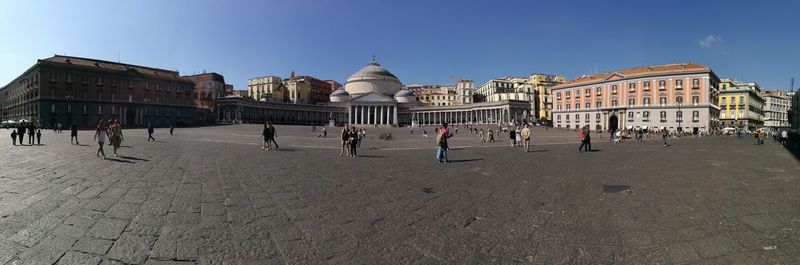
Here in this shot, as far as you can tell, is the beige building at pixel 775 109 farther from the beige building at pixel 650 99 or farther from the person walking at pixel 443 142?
the person walking at pixel 443 142

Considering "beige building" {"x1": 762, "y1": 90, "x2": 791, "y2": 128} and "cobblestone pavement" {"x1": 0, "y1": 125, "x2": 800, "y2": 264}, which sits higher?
"beige building" {"x1": 762, "y1": 90, "x2": 791, "y2": 128}

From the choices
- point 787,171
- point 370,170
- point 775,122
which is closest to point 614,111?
point 787,171

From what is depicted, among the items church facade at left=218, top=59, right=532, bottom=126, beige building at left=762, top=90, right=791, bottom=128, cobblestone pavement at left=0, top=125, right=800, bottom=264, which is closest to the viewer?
cobblestone pavement at left=0, top=125, right=800, bottom=264

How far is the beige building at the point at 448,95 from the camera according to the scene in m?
134

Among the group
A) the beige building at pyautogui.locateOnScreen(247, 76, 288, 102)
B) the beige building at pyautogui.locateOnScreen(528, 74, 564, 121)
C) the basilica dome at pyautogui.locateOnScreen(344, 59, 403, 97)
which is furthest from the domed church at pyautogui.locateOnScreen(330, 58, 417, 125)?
the beige building at pyautogui.locateOnScreen(528, 74, 564, 121)

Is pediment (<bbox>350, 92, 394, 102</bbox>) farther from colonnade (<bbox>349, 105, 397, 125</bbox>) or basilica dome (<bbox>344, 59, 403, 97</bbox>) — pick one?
basilica dome (<bbox>344, 59, 403, 97</bbox>)

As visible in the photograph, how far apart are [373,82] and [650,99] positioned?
85872mm

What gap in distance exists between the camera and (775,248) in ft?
13.0

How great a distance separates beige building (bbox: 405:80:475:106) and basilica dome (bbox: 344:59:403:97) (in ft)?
38.5

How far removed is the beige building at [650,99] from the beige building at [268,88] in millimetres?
89652

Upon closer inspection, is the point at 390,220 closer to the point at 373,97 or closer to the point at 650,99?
the point at 650,99

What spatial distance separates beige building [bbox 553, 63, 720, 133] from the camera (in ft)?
206

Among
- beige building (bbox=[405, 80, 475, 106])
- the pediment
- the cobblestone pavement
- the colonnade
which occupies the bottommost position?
the cobblestone pavement

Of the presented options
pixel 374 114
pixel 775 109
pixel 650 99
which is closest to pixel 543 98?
pixel 650 99
